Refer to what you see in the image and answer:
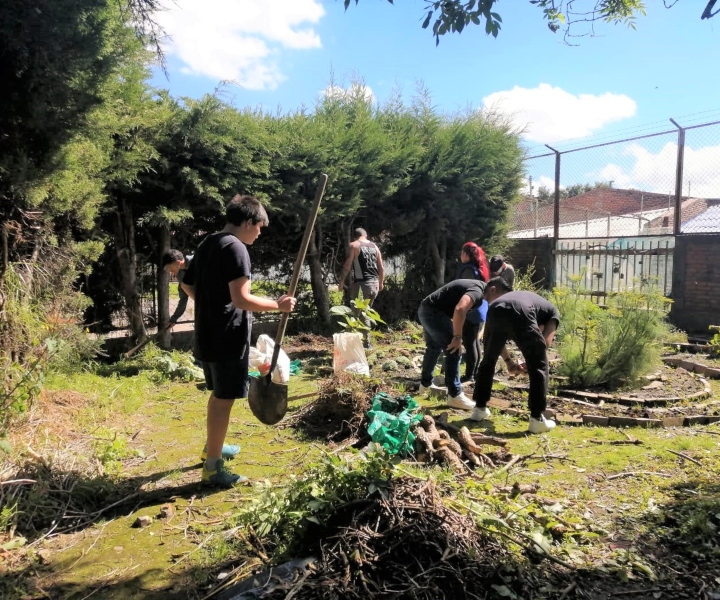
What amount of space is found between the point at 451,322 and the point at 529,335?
→ 105 centimetres

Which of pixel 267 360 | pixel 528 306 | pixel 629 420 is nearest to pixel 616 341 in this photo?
pixel 629 420

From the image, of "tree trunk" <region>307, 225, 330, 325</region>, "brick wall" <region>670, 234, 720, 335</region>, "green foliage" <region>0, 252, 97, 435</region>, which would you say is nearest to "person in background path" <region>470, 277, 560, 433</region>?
"green foliage" <region>0, 252, 97, 435</region>

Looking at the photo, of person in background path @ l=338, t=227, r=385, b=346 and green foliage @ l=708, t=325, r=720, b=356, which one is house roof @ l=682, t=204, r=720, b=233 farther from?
person in background path @ l=338, t=227, r=385, b=346

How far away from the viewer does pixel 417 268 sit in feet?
35.7

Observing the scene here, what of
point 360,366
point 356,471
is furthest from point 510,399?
point 356,471

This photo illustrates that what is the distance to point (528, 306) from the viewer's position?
4.59 m

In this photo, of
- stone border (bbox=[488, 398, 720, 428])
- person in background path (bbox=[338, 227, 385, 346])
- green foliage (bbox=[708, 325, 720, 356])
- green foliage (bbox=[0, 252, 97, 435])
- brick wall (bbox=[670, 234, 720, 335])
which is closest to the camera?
green foliage (bbox=[0, 252, 97, 435])

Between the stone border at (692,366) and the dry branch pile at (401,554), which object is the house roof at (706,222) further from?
the dry branch pile at (401,554)

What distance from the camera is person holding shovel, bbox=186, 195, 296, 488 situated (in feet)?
10.8

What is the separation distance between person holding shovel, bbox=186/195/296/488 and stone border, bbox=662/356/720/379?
18.6 feet

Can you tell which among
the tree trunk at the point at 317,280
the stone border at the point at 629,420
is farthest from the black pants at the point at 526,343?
the tree trunk at the point at 317,280

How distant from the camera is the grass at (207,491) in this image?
8.46 feet

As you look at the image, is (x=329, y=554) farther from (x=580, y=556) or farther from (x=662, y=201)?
(x=662, y=201)

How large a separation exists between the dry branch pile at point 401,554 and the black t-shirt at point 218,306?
1.35 metres
